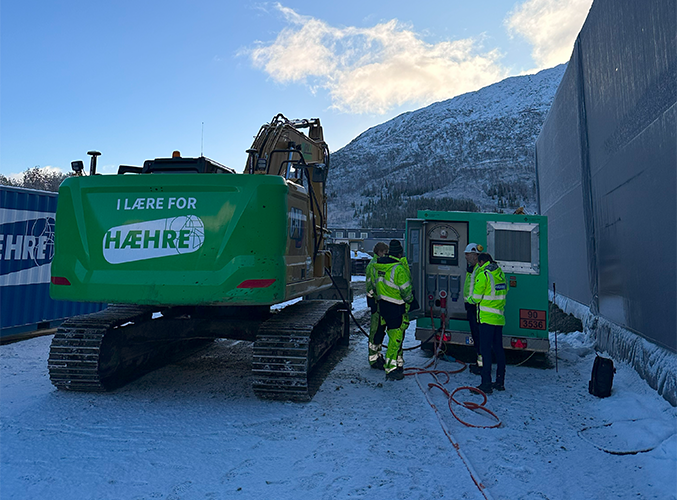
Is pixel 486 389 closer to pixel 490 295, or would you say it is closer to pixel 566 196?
pixel 490 295

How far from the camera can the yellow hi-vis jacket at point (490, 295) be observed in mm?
5957

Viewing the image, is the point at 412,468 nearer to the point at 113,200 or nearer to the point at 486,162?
the point at 113,200

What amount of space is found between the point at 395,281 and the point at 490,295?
1332 mm

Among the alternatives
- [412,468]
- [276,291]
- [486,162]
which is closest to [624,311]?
[412,468]

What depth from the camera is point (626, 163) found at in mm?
6477

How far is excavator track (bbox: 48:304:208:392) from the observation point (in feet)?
17.8

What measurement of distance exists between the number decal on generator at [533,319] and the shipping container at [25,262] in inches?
355

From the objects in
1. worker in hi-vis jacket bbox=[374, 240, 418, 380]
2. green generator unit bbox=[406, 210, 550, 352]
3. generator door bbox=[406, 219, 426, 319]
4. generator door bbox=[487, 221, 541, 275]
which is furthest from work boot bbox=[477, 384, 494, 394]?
generator door bbox=[487, 221, 541, 275]

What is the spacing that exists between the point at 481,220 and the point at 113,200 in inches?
224

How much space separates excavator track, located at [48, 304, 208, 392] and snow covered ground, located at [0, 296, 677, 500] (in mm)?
212

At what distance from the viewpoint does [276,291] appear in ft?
15.7

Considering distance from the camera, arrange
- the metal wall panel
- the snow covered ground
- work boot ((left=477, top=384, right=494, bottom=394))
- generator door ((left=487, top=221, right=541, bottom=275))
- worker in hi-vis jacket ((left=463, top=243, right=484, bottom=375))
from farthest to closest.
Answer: the metal wall panel < generator door ((left=487, top=221, right=541, bottom=275)) < worker in hi-vis jacket ((left=463, top=243, right=484, bottom=375)) < work boot ((left=477, top=384, right=494, bottom=394)) < the snow covered ground

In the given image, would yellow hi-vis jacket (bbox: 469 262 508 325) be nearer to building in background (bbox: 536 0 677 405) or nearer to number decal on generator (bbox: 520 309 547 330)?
number decal on generator (bbox: 520 309 547 330)

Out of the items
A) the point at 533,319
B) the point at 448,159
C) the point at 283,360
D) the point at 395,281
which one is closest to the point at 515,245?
the point at 533,319
